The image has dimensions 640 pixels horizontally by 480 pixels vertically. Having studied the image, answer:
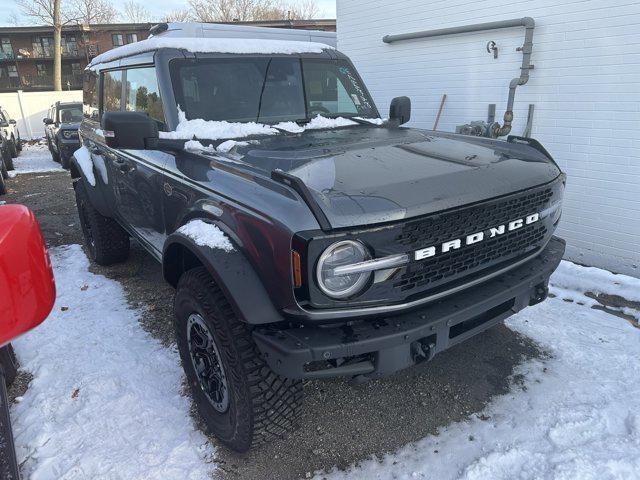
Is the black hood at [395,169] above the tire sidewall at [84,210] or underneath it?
above

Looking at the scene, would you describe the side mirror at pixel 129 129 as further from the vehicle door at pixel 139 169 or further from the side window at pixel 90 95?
the side window at pixel 90 95

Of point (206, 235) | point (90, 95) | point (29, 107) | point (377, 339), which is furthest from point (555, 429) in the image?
point (29, 107)

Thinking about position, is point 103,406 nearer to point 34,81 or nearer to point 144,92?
point 144,92

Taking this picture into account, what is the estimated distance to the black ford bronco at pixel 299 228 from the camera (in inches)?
74.8

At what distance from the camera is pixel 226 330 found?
2.15 m

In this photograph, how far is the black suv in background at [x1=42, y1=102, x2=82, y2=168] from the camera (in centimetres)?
1140

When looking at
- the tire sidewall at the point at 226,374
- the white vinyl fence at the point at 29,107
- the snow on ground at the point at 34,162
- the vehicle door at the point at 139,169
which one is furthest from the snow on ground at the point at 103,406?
the white vinyl fence at the point at 29,107

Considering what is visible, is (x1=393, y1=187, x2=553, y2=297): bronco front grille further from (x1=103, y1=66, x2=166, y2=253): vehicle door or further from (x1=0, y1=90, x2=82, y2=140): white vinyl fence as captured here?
(x1=0, y1=90, x2=82, y2=140): white vinyl fence

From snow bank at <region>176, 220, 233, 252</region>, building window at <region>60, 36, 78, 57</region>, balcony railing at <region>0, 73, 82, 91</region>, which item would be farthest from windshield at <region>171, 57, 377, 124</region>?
building window at <region>60, 36, 78, 57</region>

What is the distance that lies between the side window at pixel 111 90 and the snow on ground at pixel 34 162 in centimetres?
915

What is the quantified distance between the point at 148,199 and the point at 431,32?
517 cm

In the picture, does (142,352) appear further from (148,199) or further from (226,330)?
(226,330)

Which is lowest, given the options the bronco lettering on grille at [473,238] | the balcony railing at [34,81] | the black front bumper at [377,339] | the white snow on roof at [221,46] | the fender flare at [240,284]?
the black front bumper at [377,339]

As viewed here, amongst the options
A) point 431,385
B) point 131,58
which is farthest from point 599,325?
point 131,58
